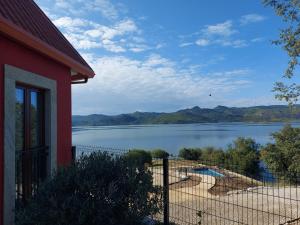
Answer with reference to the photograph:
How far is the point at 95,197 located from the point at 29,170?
91.2 inches

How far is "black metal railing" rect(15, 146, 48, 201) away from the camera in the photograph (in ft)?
16.0

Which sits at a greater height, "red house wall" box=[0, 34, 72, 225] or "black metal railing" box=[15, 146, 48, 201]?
"red house wall" box=[0, 34, 72, 225]

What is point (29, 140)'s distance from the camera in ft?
17.2

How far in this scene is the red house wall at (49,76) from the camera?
4195 mm

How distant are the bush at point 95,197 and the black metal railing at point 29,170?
1.25 meters

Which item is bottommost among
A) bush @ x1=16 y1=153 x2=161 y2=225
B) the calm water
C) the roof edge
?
the calm water

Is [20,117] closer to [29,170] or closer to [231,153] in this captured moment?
[29,170]

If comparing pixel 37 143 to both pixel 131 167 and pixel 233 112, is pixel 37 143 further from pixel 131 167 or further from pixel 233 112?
pixel 233 112

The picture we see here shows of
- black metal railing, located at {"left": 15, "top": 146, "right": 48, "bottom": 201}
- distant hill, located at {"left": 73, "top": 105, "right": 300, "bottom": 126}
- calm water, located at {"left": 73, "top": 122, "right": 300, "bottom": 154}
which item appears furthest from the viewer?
distant hill, located at {"left": 73, "top": 105, "right": 300, "bottom": 126}

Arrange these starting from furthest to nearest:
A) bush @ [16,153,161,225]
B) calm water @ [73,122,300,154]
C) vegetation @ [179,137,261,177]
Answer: calm water @ [73,122,300,154] < vegetation @ [179,137,261,177] < bush @ [16,153,161,225]

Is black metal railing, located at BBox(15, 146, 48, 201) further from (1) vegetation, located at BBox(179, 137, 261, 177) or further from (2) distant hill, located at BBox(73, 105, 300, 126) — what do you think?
(2) distant hill, located at BBox(73, 105, 300, 126)

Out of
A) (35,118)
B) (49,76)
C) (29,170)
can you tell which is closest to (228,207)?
(29,170)

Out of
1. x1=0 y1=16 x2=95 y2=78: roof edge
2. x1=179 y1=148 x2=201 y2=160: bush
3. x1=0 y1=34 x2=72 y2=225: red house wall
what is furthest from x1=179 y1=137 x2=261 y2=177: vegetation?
x1=0 y1=16 x2=95 y2=78: roof edge

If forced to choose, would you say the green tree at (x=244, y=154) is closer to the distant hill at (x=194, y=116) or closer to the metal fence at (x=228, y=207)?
the metal fence at (x=228, y=207)
